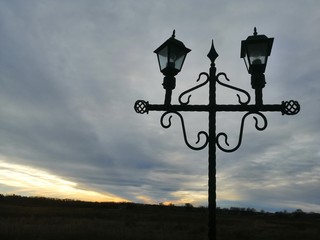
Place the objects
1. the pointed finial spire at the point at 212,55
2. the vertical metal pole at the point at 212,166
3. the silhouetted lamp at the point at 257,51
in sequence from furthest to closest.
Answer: the pointed finial spire at the point at 212,55 → the silhouetted lamp at the point at 257,51 → the vertical metal pole at the point at 212,166

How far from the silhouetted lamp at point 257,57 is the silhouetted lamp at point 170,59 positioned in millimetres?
858

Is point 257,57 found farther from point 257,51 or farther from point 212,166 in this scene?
point 212,166

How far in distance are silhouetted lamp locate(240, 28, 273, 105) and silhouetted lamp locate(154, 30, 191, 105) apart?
0.86m

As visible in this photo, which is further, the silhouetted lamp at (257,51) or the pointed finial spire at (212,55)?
the pointed finial spire at (212,55)

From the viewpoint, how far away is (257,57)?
4504 millimetres

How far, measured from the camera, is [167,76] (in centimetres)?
471

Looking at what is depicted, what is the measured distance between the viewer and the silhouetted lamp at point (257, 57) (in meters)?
4.41

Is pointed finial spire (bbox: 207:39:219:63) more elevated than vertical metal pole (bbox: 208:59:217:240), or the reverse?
pointed finial spire (bbox: 207:39:219:63)

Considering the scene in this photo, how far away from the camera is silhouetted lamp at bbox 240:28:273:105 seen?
4.41 metres

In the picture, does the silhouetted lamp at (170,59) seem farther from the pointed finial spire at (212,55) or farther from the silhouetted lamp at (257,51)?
the silhouetted lamp at (257,51)

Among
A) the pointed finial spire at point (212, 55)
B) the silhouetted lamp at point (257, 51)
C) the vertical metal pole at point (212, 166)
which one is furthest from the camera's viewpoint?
the pointed finial spire at point (212, 55)

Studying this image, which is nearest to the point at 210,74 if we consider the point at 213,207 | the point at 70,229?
the point at 213,207

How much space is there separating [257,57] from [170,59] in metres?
1.21

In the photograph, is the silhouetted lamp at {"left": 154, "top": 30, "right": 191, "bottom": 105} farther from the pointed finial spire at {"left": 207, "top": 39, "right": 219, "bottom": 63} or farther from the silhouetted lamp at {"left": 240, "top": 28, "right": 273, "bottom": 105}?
the silhouetted lamp at {"left": 240, "top": 28, "right": 273, "bottom": 105}
